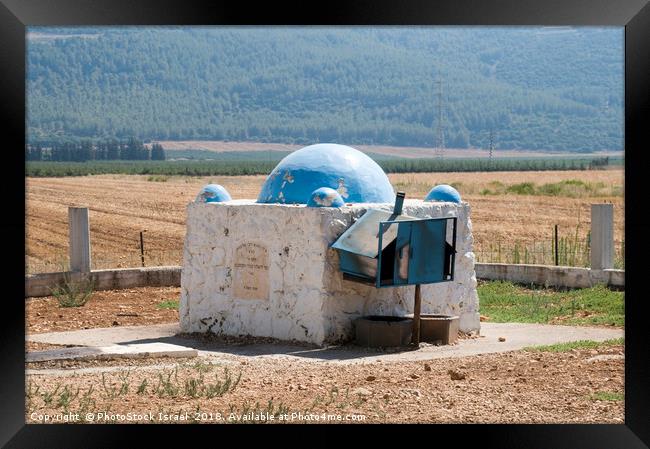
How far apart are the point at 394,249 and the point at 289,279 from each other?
1559mm

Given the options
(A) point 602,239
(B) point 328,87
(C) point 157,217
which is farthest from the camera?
(B) point 328,87

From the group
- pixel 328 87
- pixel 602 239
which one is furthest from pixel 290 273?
pixel 328 87

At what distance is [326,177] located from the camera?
47.8 feet

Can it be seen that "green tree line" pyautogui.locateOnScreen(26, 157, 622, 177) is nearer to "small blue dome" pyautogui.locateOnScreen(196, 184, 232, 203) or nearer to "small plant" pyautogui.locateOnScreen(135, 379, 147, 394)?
"small blue dome" pyautogui.locateOnScreen(196, 184, 232, 203)

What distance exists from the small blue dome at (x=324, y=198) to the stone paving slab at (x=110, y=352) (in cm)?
250

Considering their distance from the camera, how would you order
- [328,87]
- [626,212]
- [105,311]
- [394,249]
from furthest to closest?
[328,87] → [105,311] → [394,249] → [626,212]

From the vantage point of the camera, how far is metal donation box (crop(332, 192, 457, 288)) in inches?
528

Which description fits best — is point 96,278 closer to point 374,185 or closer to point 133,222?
point 374,185

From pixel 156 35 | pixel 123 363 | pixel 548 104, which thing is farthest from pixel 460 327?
pixel 156 35

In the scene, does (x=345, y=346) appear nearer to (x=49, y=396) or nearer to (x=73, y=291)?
(x=49, y=396)

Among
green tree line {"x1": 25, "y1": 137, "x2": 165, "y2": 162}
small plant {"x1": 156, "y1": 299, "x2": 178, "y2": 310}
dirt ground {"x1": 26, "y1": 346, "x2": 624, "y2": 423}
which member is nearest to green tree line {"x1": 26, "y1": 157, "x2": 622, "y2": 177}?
green tree line {"x1": 25, "y1": 137, "x2": 165, "y2": 162}

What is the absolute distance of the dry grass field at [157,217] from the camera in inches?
1247

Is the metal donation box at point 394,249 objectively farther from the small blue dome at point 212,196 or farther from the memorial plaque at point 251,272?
the small blue dome at point 212,196

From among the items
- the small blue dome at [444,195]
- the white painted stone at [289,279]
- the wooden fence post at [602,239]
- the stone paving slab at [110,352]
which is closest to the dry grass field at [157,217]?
the wooden fence post at [602,239]
